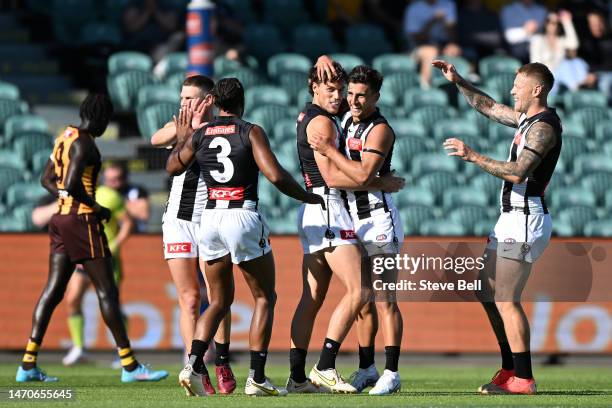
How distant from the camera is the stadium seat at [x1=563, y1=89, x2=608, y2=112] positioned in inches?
784

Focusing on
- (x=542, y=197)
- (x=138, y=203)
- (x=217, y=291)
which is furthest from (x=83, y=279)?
(x=542, y=197)

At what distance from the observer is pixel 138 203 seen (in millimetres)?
14922

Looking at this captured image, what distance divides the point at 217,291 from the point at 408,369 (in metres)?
4.90

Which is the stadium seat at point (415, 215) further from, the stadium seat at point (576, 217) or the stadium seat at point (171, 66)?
the stadium seat at point (171, 66)

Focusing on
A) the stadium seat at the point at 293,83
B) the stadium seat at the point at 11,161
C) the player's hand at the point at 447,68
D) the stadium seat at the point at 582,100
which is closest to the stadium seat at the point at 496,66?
the stadium seat at the point at 582,100

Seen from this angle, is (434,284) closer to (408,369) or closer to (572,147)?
(408,369)

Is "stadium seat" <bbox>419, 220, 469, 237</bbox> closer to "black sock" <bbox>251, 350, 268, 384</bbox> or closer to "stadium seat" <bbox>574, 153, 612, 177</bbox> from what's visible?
"stadium seat" <bbox>574, 153, 612, 177</bbox>

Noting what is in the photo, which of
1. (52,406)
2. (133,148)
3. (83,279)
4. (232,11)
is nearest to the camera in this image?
(52,406)

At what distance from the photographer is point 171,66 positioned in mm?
19234

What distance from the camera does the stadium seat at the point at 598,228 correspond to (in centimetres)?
1731

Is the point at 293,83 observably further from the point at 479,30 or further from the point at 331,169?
the point at 331,169

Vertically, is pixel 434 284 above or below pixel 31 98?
below

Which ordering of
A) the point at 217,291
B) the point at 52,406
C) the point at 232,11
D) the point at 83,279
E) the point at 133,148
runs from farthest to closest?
the point at 232,11, the point at 133,148, the point at 83,279, the point at 217,291, the point at 52,406

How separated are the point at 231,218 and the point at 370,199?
1174mm
